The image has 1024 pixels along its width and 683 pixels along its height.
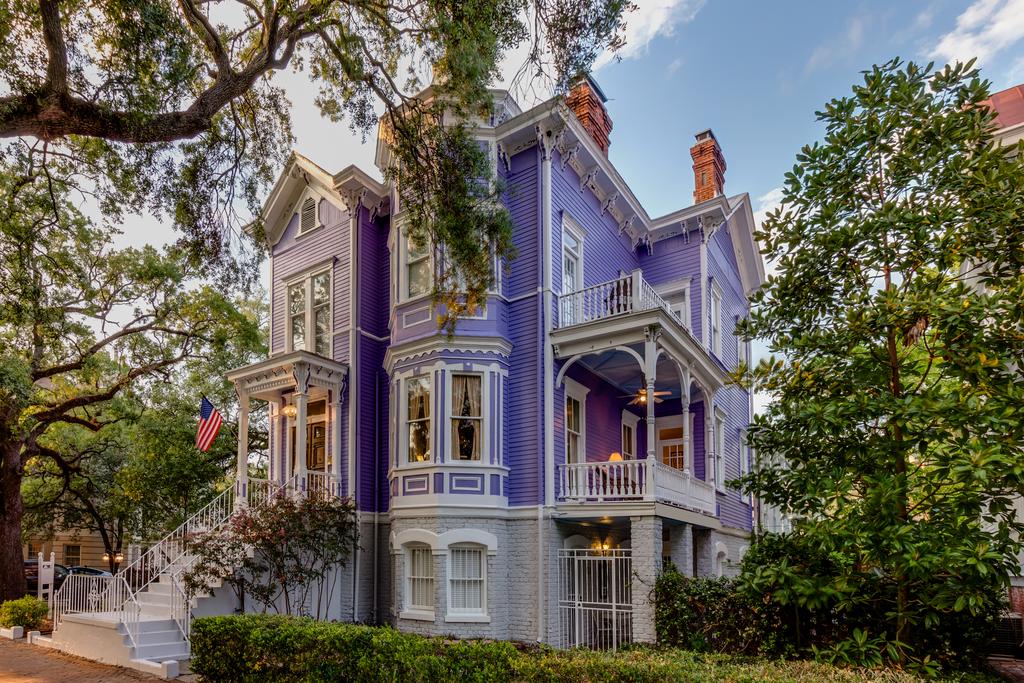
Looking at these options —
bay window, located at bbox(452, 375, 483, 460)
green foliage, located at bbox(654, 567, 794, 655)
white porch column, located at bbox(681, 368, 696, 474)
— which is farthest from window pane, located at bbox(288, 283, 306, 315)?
green foliage, located at bbox(654, 567, 794, 655)

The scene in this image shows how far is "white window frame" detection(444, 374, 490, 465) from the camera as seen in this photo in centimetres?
1351

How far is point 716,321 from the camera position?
63.3 ft

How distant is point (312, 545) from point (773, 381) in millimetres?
9316

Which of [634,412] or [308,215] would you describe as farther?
[634,412]

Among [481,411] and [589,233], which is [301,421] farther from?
[589,233]

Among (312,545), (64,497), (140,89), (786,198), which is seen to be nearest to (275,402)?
(312,545)

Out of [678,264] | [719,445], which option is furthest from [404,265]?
[719,445]

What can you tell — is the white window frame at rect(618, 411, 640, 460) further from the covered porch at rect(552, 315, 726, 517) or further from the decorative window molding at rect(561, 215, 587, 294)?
the decorative window molding at rect(561, 215, 587, 294)

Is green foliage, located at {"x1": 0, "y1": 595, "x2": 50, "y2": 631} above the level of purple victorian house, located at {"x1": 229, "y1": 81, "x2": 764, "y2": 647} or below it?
below

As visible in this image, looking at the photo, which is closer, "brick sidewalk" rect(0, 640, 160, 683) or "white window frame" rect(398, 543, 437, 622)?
"brick sidewalk" rect(0, 640, 160, 683)

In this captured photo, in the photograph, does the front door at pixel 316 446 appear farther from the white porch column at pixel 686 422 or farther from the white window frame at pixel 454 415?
the white porch column at pixel 686 422

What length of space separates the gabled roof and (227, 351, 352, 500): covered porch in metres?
3.77

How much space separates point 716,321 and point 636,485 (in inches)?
315

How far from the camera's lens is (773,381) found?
8469 mm
